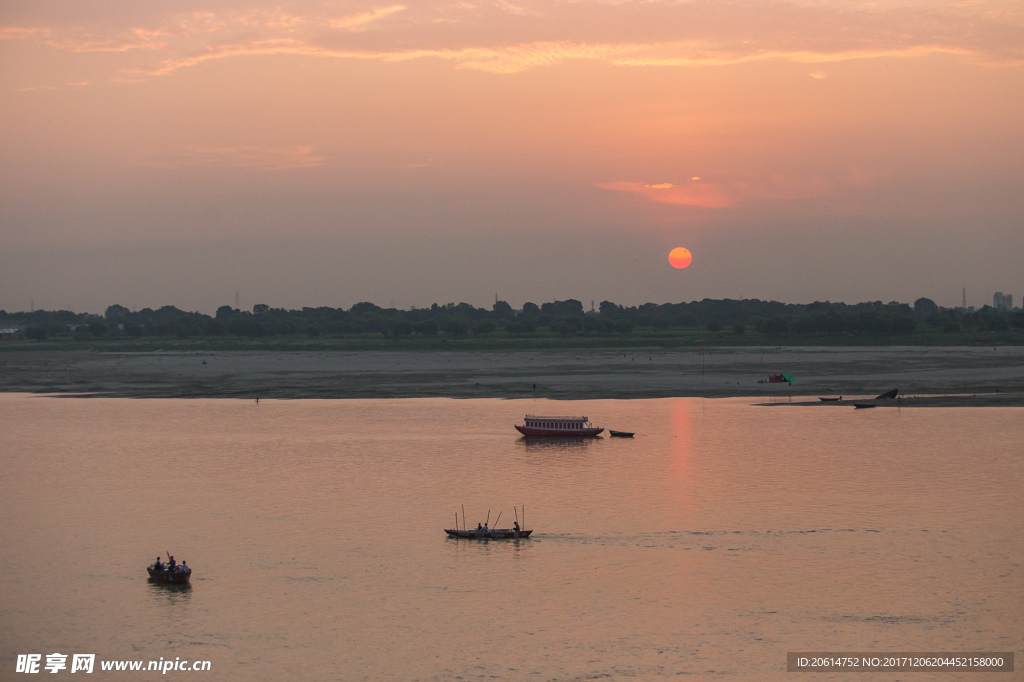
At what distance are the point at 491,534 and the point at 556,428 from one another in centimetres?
3130

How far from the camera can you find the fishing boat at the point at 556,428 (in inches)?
2849

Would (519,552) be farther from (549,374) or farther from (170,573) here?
(549,374)

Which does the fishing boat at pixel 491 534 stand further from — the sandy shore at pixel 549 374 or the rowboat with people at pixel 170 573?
the sandy shore at pixel 549 374

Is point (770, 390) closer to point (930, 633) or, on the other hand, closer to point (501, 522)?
point (501, 522)

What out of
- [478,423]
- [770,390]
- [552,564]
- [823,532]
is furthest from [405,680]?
[770,390]

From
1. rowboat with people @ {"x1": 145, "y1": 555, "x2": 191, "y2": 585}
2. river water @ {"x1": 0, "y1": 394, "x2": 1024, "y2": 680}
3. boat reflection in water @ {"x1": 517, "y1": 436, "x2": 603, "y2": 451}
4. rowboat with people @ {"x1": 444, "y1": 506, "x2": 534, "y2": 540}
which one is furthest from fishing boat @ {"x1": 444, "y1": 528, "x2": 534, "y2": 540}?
boat reflection in water @ {"x1": 517, "y1": 436, "x2": 603, "y2": 451}

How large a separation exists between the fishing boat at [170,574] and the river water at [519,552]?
1.71ft

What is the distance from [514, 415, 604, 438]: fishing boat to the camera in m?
72.4

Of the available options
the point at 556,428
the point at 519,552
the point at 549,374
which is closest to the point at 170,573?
the point at 519,552

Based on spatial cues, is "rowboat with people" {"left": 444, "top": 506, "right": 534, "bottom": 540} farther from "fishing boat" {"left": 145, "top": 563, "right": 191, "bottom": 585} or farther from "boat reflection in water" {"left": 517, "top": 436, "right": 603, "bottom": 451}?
"boat reflection in water" {"left": 517, "top": 436, "right": 603, "bottom": 451}

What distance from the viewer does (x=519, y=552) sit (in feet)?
131

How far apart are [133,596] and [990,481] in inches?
1665

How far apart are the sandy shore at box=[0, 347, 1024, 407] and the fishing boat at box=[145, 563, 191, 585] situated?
63325mm

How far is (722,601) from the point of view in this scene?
1318 inches
